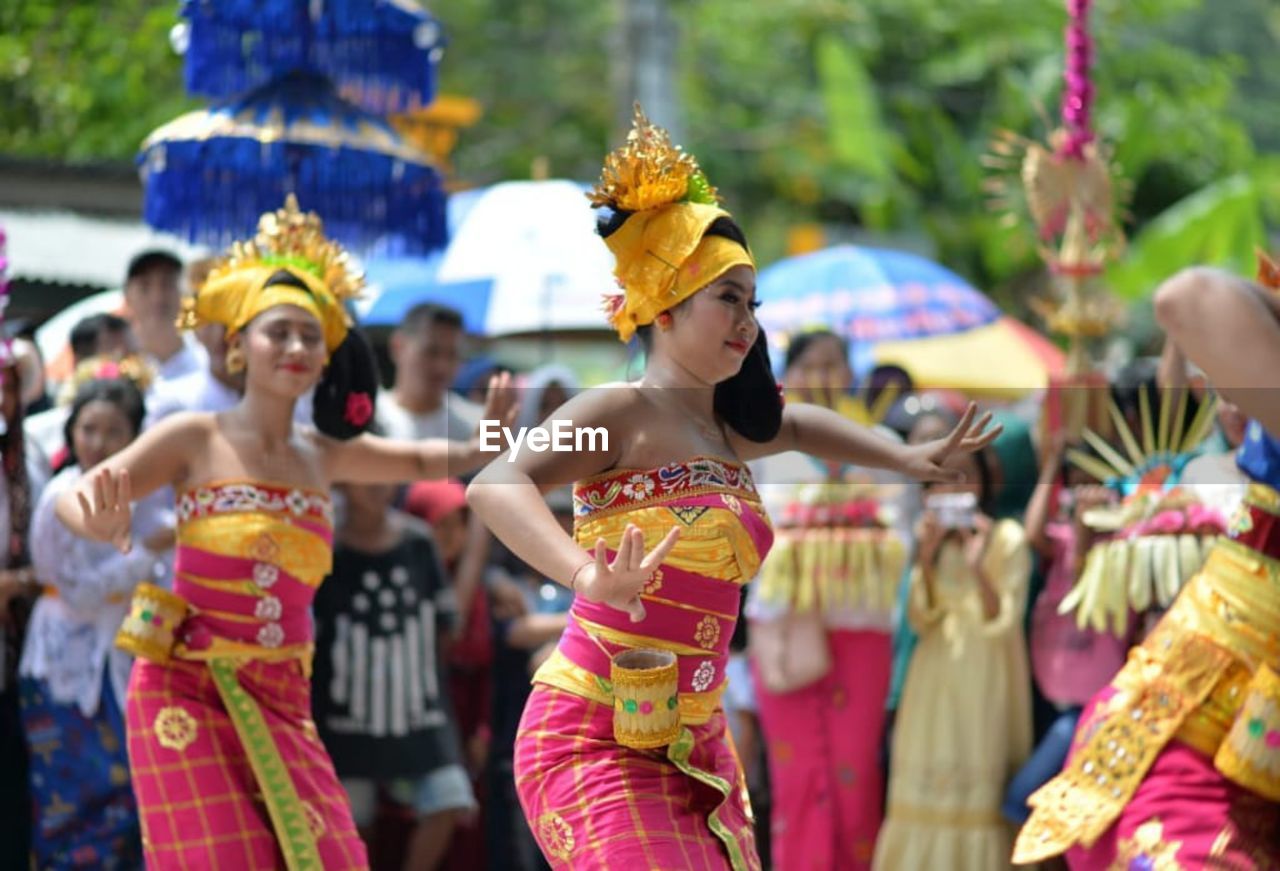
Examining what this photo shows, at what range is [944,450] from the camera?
164 inches

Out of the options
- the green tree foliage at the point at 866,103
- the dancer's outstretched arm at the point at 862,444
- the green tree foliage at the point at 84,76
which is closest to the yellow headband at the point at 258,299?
the dancer's outstretched arm at the point at 862,444

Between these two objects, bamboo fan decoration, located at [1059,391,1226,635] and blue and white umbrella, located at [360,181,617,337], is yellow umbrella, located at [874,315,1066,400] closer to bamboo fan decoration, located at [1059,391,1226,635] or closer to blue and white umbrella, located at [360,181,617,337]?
blue and white umbrella, located at [360,181,617,337]

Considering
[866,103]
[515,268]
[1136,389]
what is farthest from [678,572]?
[866,103]

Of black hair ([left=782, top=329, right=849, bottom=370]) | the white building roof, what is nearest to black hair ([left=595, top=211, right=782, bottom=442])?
black hair ([left=782, top=329, right=849, bottom=370])

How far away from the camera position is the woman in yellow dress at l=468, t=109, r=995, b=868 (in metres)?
3.67

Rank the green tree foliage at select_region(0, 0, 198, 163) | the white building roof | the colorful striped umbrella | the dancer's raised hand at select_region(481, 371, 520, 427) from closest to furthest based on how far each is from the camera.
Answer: the dancer's raised hand at select_region(481, 371, 520, 427) < the colorful striped umbrella < the white building roof < the green tree foliage at select_region(0, 0, 198, 163)

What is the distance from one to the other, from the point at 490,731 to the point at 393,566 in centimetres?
100

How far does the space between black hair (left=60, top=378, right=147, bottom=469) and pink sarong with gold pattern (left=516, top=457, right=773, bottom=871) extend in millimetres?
2814

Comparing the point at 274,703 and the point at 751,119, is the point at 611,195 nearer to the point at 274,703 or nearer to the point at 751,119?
the point at 274,703

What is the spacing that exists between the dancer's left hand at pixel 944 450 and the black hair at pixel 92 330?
4.33 m

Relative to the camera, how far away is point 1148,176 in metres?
20.3

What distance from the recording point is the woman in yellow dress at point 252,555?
4680mm

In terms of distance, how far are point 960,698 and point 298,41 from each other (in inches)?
145

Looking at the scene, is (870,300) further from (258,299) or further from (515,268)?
(258,299)
